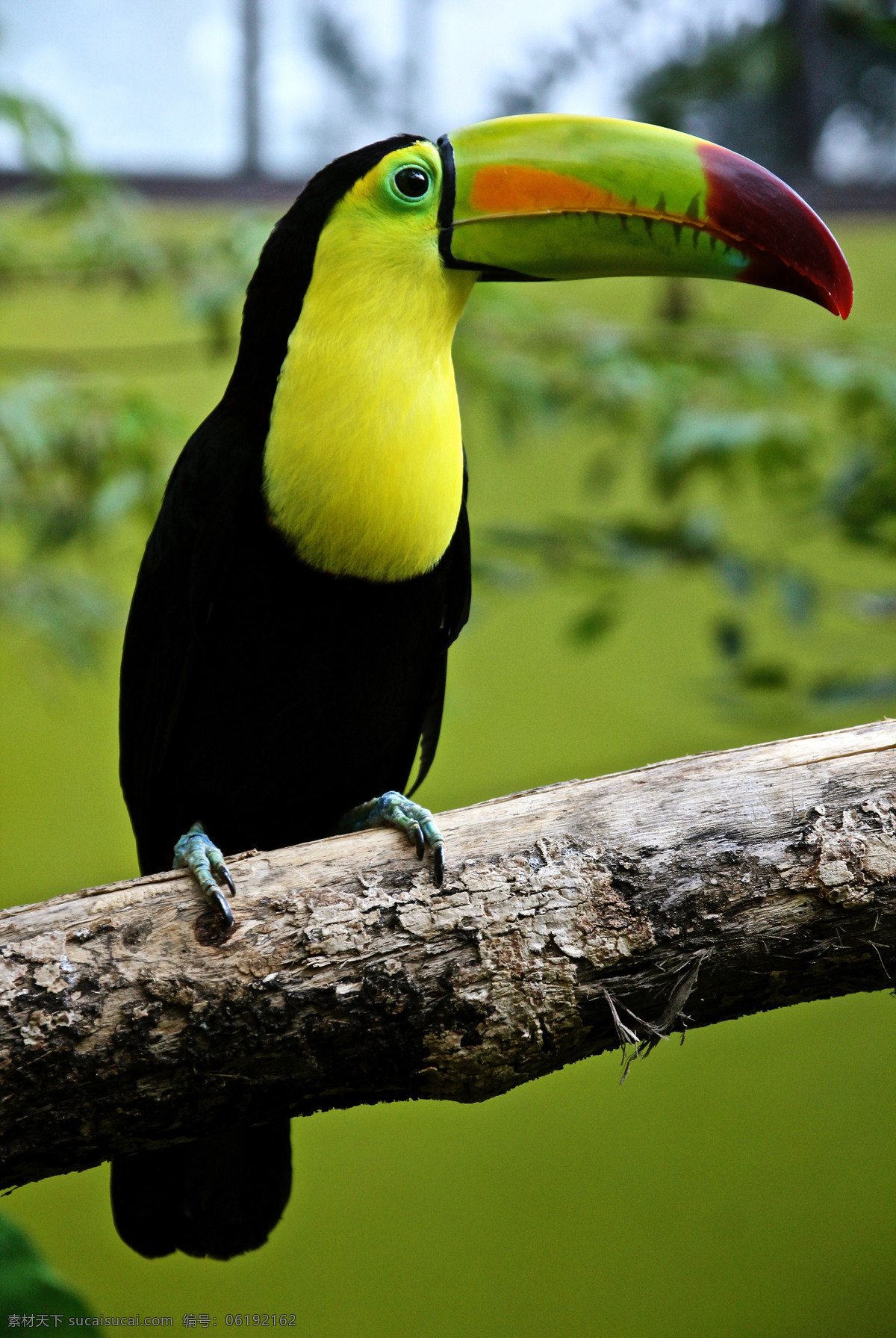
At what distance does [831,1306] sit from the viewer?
3020 millimetres

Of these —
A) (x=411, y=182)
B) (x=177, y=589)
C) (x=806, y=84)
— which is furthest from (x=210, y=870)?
(x=806, y=84)

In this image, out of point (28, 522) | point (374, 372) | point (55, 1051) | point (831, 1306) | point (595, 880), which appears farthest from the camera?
point (831, 1306)

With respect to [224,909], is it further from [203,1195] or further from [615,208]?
[615,208]

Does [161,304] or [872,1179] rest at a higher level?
[161,304]

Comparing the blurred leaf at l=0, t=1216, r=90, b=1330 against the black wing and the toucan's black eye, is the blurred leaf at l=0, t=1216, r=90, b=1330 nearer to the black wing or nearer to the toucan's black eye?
the black wing

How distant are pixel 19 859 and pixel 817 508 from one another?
2.32m

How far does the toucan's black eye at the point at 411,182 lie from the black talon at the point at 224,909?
0.90 meters

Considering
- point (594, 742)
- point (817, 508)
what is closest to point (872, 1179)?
point (594, 742)

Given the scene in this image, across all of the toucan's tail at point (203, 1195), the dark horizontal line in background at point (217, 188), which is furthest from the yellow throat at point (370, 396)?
the dark horizontal line in background at point (217, 188)

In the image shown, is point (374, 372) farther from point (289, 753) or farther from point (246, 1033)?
point (246, 1033)

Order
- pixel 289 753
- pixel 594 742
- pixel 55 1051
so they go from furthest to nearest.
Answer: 1. pixel 594 742
2. pixel 289 753
3. pixel 55 1051

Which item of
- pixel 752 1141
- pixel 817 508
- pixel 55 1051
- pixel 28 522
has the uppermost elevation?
pixel 28 522

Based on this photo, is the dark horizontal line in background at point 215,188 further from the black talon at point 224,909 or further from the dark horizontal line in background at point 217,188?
the black talon at point 224,909

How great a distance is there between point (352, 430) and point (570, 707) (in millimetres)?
2197
